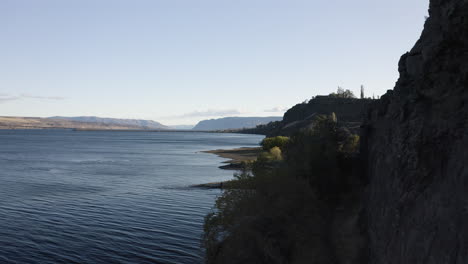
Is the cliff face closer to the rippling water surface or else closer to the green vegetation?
the green vegetation

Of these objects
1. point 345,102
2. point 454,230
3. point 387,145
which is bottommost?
point 454,230

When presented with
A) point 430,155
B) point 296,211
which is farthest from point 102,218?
point 430,155

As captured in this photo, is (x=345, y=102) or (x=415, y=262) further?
(x=345, y=102)

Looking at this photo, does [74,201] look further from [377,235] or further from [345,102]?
[345,102]

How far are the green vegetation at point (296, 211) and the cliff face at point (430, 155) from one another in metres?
4.20

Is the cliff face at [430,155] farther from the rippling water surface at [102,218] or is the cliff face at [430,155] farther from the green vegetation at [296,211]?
the rippling water surface at [102,218]

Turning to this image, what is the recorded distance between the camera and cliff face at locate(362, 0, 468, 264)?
16352mm

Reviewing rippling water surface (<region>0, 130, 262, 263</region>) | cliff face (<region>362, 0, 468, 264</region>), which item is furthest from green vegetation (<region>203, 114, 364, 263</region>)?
rippling water surface (<region>0, 130, 262, 263</region>)

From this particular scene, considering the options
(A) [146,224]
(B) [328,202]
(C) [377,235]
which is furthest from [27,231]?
(C) [377,235]

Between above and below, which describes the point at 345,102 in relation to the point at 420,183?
above

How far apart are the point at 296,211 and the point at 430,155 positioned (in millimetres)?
12274

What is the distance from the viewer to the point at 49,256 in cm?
3169

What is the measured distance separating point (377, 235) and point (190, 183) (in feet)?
152

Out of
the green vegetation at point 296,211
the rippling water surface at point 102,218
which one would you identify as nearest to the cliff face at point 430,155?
the green vegetation at point 296,211
